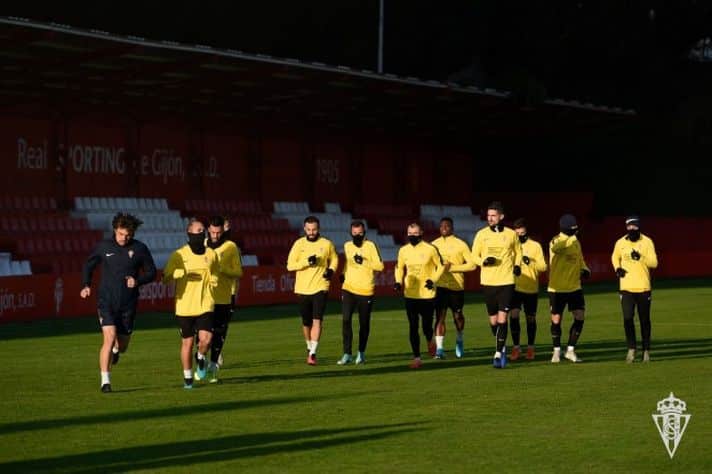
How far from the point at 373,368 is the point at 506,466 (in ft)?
29.1

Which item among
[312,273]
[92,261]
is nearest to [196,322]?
[92,261]

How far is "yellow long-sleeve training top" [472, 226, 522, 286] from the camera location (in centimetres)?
2084

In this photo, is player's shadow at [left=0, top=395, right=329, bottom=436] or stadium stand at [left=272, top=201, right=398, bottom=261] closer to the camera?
player's shadow at [left=0, top=395, right=329, bottom=436]

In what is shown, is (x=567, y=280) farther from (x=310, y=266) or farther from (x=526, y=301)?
(x=310, y=266)

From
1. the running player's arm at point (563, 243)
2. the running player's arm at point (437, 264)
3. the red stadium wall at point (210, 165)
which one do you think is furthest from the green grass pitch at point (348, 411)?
the red stadium wall at point (210, 165)

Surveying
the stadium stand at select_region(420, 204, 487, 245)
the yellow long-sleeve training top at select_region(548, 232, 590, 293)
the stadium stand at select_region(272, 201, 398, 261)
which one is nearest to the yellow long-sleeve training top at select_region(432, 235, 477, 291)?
the yellow long-sleeve training top at select_region(548, 232, 590, 293)

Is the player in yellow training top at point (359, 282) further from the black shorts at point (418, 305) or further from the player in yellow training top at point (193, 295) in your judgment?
the player in yellow training top at point (193, 295)

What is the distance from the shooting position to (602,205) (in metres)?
66.2

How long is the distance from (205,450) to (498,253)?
884cm

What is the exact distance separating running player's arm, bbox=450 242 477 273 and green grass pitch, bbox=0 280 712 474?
4.71ft

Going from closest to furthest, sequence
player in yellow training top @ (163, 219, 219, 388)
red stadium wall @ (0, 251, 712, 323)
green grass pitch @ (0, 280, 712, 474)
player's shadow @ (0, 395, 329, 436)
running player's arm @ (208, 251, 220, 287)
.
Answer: green grass pitch @ (0, 280, 712, 474) → player's shadow @ (0, 395, 329, 436) → player in yellow training top @ (163, 219, 219, 388) → running player's arm @ (208, 251, 220, 287) → red stadium wall @ (0, 251, 712, 323)

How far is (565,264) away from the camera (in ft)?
72.3

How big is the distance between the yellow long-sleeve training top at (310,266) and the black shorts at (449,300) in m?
2.35

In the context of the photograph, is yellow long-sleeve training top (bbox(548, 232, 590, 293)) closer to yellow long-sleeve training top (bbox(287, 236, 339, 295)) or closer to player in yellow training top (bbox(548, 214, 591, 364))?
player in yellow training top (bbox(548, 214, 591, 364))
